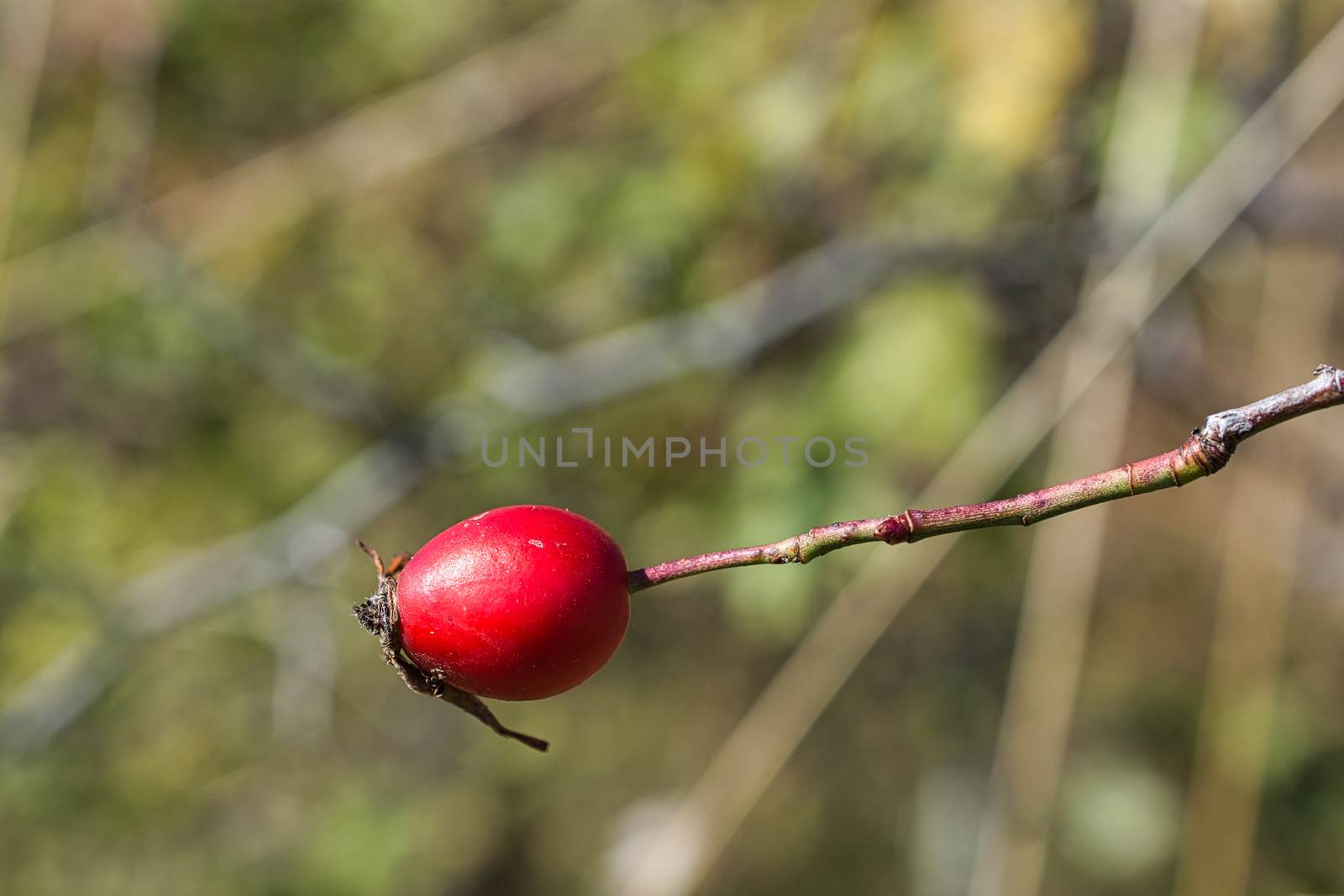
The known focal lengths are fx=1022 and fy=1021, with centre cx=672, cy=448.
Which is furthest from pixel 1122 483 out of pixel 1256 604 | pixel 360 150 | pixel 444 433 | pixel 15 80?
pixel 15 80

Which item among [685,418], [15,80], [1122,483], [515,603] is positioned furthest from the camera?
[15,80]

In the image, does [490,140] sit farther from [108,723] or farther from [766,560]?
[766,560]

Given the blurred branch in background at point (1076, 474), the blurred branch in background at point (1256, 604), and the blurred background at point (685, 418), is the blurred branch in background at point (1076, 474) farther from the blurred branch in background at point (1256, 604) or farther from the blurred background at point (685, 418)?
the blurred branch in background at point (1256, 604)

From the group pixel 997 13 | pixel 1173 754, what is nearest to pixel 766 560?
pixel 997 13

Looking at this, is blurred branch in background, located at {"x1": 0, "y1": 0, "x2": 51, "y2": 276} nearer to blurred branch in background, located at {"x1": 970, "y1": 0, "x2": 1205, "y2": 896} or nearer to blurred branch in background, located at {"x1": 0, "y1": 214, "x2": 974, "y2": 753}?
blurred branch in background, located at {"x1": 0, "y1": 214, "x2": 974, "y2": 753}

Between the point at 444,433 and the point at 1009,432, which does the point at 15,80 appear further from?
the point at 1009,432
